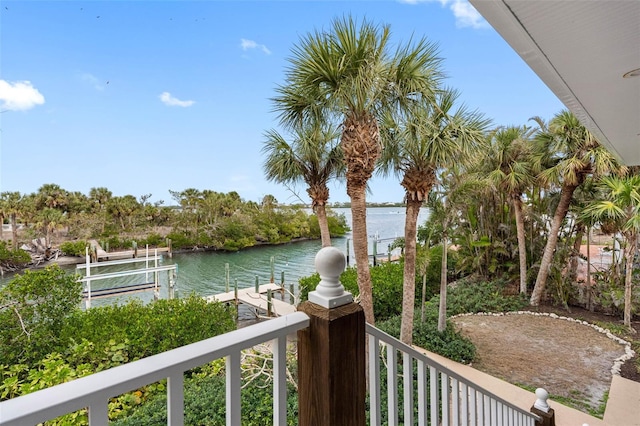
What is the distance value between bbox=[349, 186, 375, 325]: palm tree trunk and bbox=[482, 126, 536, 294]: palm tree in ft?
13.1

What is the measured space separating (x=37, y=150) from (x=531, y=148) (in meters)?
9.55

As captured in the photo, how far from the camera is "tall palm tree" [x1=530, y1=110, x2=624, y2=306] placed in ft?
19.3

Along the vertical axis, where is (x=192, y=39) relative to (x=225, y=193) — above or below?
above

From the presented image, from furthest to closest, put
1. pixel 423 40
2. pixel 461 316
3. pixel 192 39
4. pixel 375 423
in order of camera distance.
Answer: pixel 192 39, pixel 461 316, pixel 423 40, pixel 375 423

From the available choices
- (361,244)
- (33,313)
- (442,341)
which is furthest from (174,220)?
(442,341)

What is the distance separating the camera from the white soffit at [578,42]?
768 mm

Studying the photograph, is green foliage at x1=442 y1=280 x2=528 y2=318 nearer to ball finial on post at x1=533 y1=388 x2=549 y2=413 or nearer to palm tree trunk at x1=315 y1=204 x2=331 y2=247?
palm tree trunk at x1=315 y1=204 x2=331 y2=247

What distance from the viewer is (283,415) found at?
30.5 inches

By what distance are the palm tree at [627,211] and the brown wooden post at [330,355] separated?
6.43 meters

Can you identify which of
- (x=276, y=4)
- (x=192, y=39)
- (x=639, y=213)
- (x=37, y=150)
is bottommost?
(x=639, y=213)

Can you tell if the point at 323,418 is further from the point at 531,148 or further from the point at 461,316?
the point at 531,148

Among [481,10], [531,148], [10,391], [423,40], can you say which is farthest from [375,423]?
[531,148]

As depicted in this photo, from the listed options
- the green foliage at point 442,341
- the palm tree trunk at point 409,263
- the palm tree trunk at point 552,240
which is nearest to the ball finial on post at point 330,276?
the palm tree trunk at point 409,263

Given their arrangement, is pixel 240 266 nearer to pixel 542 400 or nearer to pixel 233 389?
pixel 542 400
